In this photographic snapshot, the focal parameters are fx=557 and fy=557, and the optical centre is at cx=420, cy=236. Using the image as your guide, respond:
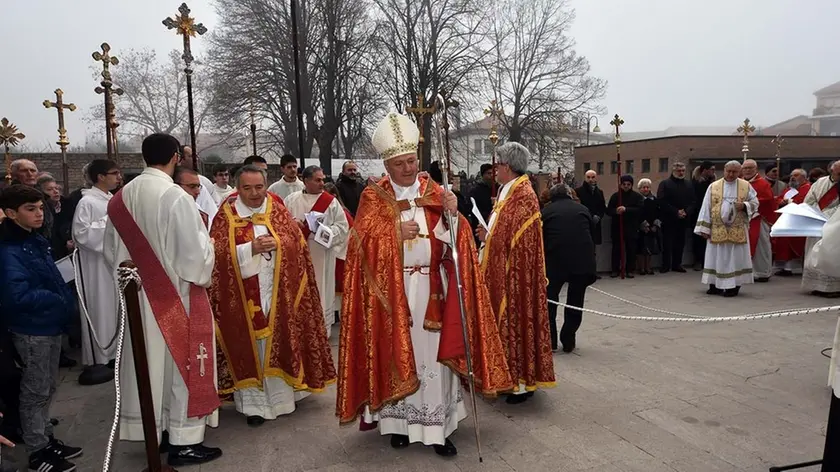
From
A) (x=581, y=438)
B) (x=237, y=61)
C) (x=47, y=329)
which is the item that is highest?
(x=237, y=61)

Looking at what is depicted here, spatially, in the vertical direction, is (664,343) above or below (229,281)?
below

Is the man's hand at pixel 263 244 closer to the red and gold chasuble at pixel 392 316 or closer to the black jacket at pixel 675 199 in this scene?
the red and gold chasuble at pixel 392 316

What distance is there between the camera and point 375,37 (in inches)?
1027

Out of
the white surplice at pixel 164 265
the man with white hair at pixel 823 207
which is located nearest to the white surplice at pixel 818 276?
the man with white hair at pixel 823 207

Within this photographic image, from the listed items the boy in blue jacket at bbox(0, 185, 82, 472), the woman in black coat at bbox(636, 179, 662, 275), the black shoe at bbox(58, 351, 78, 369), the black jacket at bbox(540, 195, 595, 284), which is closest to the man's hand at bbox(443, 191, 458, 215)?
the black jacket at bbox(540, 195, 595, 284)

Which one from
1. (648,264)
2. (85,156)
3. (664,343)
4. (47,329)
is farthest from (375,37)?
(47,329)

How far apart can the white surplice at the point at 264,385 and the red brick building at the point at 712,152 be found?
104 feet

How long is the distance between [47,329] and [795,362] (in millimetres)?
6581

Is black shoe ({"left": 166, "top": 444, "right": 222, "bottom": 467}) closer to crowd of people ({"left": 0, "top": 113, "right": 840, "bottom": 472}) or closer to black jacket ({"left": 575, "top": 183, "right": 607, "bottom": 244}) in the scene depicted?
crowd of people ({"left": 0, "top": 113, "right": 840, "bottom": 472})

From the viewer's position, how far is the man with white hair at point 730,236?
8758 mm

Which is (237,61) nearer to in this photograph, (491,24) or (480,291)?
(491,24)

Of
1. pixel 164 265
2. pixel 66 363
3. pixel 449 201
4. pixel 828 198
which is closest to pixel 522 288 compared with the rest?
pixel 449 201

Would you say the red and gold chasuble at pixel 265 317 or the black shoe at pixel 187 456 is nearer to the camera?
the black shoe at pixel 187 456

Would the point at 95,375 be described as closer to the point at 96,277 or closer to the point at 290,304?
the point at 96,277
